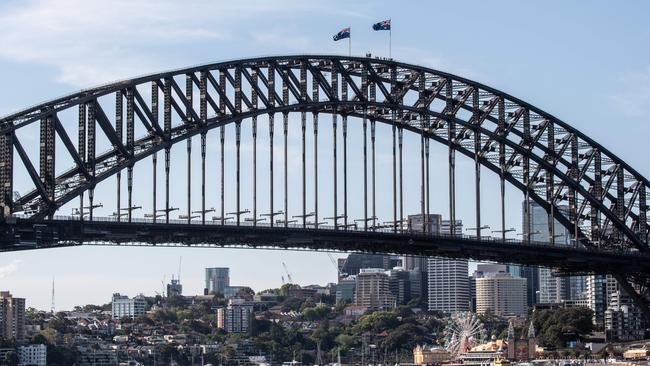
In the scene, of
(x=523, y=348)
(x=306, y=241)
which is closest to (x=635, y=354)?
(x=523, y=348)

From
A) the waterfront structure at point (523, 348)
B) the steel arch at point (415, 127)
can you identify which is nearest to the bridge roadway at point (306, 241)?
the steel arch at point (415, 127)

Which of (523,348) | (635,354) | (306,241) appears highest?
(306,241)

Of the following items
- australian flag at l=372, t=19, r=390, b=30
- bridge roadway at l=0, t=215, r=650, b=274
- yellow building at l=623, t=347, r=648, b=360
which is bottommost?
yellow building at l=623, t=347, r=648, b=360

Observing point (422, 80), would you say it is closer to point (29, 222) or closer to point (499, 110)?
point (499, 110)

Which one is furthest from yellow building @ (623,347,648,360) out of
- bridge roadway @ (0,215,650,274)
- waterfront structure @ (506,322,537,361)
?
bridge roadway @ (0,215,650,274)

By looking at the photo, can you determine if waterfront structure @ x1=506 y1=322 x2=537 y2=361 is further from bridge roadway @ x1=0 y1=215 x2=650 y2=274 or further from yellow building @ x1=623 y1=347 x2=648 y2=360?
bridge roadway @ x1=0 y1=215 x2=650 y2=274

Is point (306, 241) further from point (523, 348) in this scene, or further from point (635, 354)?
point (523, 348)

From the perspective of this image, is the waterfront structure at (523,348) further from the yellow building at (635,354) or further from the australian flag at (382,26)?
the australian flag at (382,26)

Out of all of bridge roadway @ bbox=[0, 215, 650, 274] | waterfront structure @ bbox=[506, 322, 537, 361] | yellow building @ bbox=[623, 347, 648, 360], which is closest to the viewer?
bridge roadway @ bbox=[0, 215, 650, 274]

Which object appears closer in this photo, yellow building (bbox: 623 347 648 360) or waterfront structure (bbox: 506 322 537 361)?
yellow building (bbox: 623 347 648 360)
